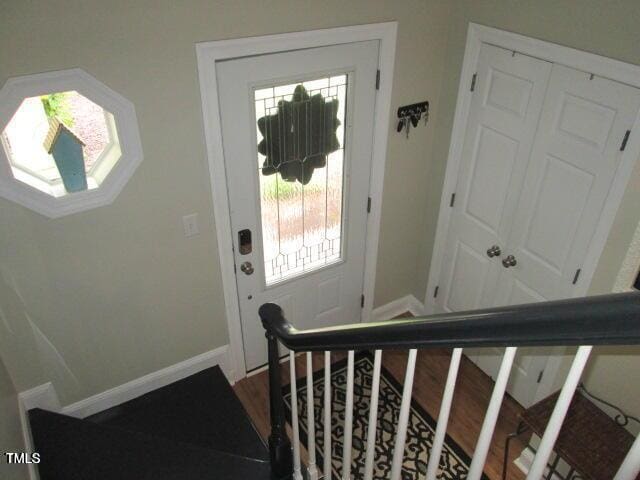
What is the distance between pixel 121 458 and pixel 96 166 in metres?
1.36

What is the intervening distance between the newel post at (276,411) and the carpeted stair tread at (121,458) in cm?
11

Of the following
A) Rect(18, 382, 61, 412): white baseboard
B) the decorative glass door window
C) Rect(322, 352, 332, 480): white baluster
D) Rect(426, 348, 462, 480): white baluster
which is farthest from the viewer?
the decorative glass door window

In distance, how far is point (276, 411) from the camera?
6.79 ft

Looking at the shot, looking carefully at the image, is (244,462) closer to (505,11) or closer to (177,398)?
(177,398)

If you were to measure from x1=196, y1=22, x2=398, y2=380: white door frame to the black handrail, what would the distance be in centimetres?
165

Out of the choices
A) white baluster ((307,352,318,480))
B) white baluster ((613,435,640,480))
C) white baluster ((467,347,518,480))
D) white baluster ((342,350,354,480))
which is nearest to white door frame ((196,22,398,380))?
white baluster ((307,352,318,480))

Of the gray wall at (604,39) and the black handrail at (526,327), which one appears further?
the gray wall at (604,39)

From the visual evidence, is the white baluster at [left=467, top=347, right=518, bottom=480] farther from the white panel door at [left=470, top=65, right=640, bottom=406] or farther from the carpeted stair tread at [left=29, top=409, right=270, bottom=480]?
the white panel door at [left=470, top=65, right=640, bottom=406]

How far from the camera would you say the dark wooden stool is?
7.04 feet

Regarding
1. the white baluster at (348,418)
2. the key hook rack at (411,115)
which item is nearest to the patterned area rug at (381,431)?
the white baluster at (348,418)

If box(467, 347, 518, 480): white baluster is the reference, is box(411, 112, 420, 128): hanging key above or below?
below

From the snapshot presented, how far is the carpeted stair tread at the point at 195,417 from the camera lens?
2.88 metres

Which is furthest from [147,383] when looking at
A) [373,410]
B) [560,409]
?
[560,409]

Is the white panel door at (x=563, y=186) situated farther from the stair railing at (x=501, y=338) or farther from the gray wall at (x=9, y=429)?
the gray wall at (x=9, y=429)
